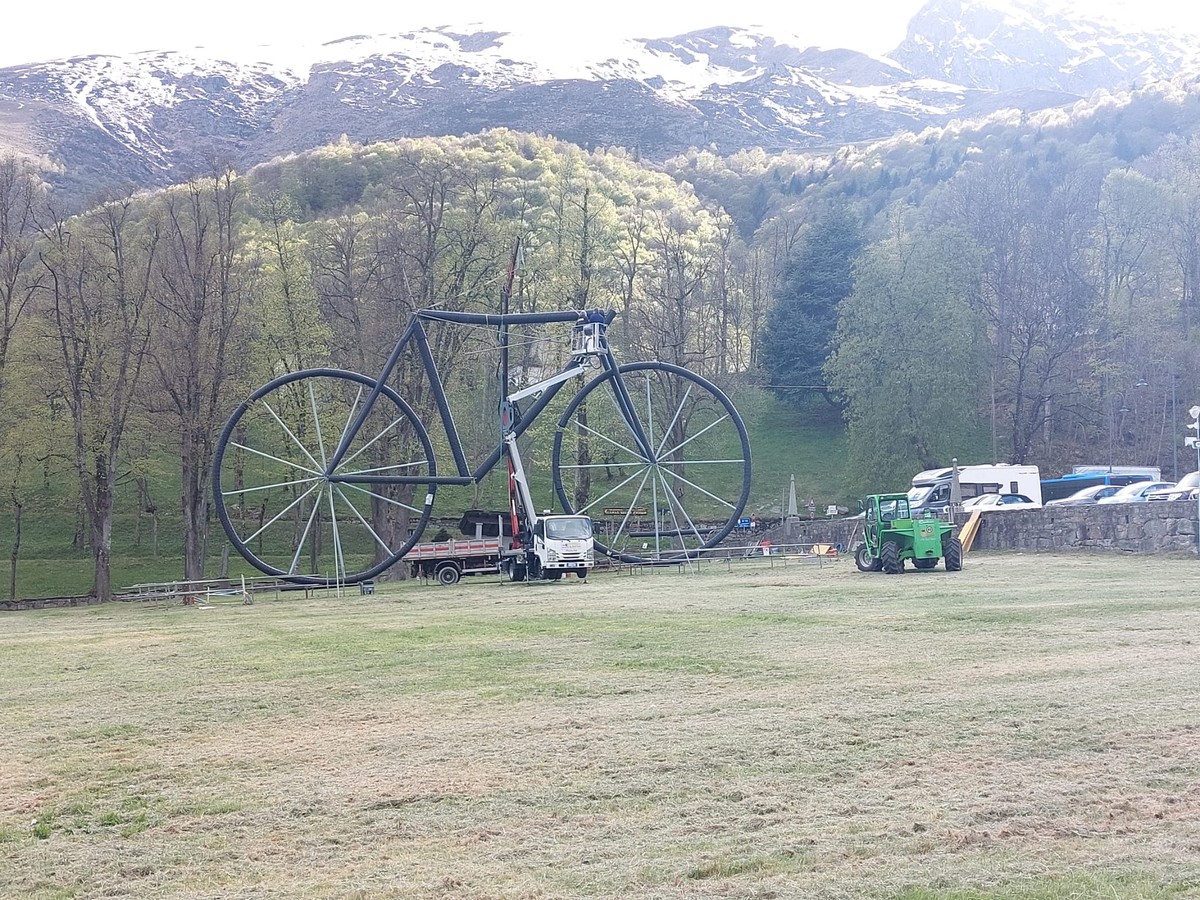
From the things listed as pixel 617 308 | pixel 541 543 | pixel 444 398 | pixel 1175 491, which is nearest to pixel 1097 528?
pixel 1175 491

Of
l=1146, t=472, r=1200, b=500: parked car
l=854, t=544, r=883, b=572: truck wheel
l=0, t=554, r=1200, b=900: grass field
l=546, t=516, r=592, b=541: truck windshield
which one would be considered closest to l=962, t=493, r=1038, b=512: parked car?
l=1146, t=472, r=1200, b=500: parked car

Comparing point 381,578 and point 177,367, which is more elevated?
point 177,367

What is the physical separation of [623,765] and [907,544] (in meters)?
23.5

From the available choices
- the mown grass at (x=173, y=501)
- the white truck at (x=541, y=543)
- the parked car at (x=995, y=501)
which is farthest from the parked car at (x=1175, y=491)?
the white truck at (x=541, y=543)

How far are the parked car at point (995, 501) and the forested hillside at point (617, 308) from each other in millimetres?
7848

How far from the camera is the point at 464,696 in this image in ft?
39.1

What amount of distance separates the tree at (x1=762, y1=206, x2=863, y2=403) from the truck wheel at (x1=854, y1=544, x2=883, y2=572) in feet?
129

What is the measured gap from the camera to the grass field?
6.43 m

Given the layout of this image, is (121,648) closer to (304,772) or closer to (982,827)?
(304,772)

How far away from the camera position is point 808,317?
71.0 metres

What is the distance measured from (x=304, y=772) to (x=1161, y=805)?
17.9ft

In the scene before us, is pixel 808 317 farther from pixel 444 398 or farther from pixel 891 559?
pixel 444 398

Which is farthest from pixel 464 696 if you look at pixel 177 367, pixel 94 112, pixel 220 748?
pixel 94 112

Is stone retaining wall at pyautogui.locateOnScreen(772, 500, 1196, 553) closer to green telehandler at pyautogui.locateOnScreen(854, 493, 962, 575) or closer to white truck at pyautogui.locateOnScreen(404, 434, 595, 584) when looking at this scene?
green telehandler at pyautogui.locateOnScreen(854, 493, 962, 575)
